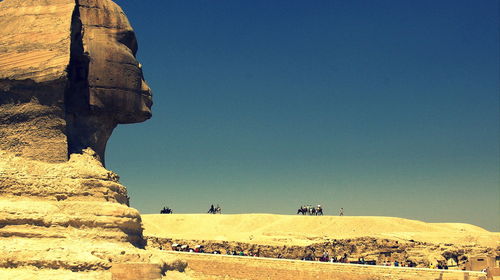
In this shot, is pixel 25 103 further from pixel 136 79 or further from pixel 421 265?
pixel 421 265

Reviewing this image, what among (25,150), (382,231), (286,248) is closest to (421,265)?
(286,248)

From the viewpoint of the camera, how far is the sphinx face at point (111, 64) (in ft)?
58.5

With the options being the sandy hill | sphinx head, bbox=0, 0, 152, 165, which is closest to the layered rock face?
sphinx head, bbox=0, 0, 152, 165

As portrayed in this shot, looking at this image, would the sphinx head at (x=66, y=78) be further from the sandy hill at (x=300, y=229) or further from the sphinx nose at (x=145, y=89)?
the sandy hill at (x=300, y=229)

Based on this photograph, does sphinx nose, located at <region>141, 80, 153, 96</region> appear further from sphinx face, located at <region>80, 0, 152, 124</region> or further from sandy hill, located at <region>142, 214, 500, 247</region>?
sandy hill, located at <region>142, 214, 500, 247</region>

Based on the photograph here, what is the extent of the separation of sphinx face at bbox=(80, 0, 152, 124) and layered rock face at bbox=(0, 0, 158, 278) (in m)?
0.03

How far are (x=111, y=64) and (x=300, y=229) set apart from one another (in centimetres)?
3992

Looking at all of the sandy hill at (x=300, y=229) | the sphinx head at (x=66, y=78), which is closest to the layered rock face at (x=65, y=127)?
the sphinx head at (x=66, y=78)

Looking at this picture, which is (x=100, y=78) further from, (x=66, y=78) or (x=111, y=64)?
(x=66, y=78)

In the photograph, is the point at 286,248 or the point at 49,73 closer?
the point at 49,73

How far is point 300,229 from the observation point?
55875mm

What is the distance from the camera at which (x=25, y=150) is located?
53.8ft

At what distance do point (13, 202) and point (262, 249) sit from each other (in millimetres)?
28206

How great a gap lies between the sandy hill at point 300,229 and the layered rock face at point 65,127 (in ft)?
91.1
